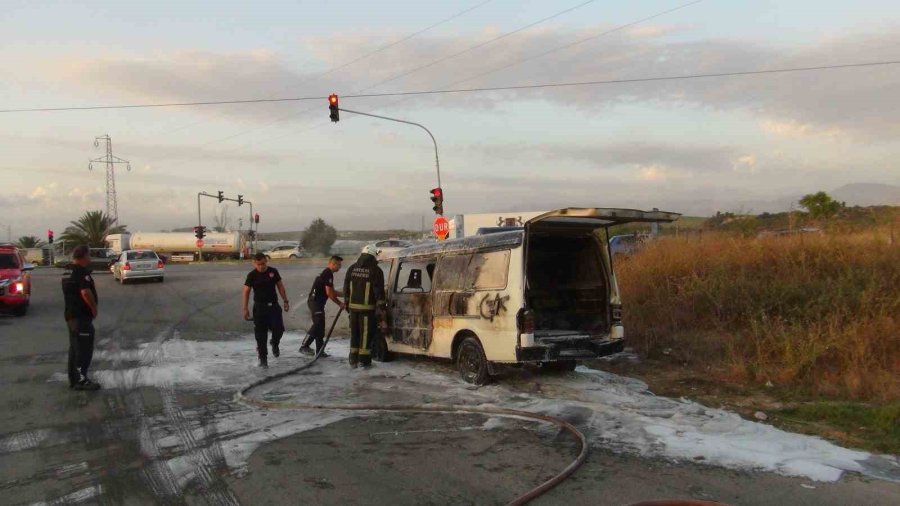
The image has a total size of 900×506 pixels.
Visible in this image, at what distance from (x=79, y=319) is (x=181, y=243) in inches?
2735

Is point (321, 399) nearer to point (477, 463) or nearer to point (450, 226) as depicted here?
point (477, 463)

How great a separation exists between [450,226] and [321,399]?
2023 cm

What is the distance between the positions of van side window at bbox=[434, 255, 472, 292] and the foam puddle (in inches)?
46.3

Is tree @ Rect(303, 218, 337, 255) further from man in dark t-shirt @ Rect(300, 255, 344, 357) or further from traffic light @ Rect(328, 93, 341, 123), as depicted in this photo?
man in dark t-shirt @ Rect(300, 255, 344, 357)

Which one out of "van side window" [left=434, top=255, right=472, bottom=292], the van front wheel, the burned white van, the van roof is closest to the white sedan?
the van roof

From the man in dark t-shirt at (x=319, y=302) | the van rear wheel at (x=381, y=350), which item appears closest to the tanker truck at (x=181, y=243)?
the man in dark t-shirt at (x=319, y=302)

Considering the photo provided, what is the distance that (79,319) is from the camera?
8.23 m

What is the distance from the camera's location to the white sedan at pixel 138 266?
2702 cm

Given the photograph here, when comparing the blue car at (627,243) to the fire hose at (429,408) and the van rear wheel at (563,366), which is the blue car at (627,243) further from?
the fire hose at (429,408)

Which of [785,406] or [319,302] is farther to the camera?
[319,302]

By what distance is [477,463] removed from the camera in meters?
5.29

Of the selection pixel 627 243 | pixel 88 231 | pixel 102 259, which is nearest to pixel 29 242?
pixel 88 231

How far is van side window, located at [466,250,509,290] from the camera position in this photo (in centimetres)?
779

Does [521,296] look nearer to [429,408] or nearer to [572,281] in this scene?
[572,281]
